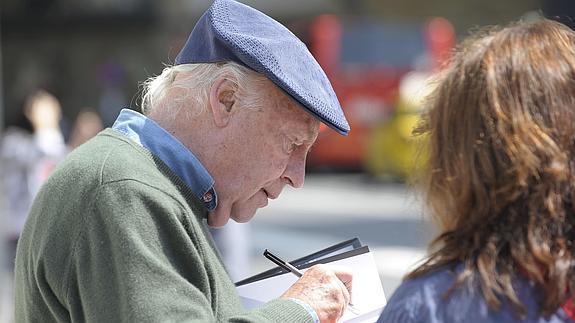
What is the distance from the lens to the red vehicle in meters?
16.7

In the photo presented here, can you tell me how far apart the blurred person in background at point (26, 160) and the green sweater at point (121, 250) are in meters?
3.95

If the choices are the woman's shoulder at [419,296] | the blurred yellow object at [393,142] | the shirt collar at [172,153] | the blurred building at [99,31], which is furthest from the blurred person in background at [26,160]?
the blurred building at [99,31]

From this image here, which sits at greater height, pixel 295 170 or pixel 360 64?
pixel 295 170

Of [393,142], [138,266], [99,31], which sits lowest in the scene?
[99,31]

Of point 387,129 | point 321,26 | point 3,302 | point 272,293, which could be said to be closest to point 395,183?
point 387,129

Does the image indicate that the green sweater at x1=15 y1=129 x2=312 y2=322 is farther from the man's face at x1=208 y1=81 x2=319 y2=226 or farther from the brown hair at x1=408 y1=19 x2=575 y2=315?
the brown hair at x1=408 y1=19 x2=575 y2=315

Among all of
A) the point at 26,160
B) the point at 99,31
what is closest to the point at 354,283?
the point at 26,160

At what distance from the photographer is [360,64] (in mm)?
17047

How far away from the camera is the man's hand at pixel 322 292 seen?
1.88 m

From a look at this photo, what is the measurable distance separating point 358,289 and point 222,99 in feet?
1.56

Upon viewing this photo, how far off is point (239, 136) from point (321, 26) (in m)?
15.2

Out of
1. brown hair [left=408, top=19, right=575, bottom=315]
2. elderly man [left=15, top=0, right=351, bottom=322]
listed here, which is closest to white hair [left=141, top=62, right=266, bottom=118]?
elderly man [left=15, top=0, right=351, bottom=322]

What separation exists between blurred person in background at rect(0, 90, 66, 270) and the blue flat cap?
12.8ft

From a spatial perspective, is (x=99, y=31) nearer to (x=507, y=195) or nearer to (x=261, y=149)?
(x=261, y=149)
